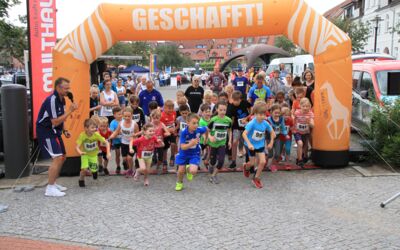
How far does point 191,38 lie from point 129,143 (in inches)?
90.7

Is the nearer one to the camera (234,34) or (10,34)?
(234,34)

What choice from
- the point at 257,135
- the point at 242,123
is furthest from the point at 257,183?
Answer: the point at 242,123

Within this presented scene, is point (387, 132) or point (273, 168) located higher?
point (387, 132)

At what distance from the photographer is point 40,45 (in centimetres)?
888

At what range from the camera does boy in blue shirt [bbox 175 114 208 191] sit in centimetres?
664

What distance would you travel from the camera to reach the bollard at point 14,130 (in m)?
7.43

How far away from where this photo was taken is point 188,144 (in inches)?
261

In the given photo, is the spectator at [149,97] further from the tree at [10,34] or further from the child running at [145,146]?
the tree at [10,34]

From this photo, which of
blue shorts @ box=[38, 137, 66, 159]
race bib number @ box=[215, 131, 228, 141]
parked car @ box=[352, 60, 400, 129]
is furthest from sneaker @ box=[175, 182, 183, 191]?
parked car @ box=[352, 60, 400, 129]

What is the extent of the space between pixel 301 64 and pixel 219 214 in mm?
18795

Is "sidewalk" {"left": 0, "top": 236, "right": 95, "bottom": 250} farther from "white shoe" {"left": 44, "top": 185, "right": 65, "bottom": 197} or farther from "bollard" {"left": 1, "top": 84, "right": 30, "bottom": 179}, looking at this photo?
"bollard" {"left": 1, "top": 84, "right": 30, "bottom": 179}

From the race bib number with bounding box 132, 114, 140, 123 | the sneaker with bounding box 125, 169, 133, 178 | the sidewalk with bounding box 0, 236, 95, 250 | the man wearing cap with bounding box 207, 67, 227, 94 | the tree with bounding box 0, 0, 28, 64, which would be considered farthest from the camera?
the tree with bounding box 0, 0, 28, 64

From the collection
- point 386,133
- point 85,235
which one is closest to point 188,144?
point 85,235

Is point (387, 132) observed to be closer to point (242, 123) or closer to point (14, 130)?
point (242, 123)
